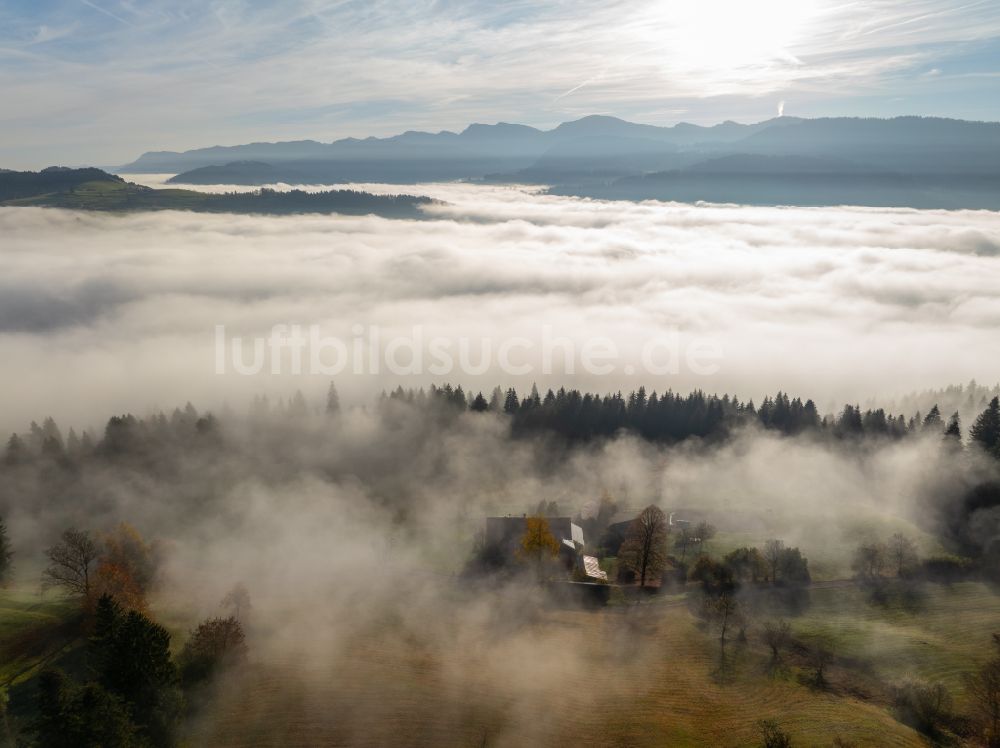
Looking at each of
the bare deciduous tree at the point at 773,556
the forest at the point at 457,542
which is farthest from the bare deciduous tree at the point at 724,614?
the bare deciduous tree at the point at 773,556

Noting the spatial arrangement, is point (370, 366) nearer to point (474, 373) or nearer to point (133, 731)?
point (474, 373)

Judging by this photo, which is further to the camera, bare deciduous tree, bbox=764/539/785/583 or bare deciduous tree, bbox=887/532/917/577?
bare deciduous tree, bbox=887/532/917/577

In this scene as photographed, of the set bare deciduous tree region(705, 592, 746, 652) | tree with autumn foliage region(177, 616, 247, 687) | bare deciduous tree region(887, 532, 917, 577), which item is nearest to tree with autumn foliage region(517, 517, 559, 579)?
bare deciduous tree region(705, 592, 746, 652)

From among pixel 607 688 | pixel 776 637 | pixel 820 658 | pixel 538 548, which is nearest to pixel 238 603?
pixel 538 548

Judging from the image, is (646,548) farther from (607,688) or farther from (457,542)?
(457,542)

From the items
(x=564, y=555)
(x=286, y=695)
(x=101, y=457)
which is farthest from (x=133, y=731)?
(x=101, y=457)

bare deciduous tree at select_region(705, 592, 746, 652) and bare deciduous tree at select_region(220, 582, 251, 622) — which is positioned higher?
bare deciduous tree at select_region(220, 582, 251, 622)

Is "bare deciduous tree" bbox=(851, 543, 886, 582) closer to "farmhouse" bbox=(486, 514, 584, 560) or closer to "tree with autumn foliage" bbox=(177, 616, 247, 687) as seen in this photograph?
"farmhouse" bbox=(486, 514, 584, 560)
